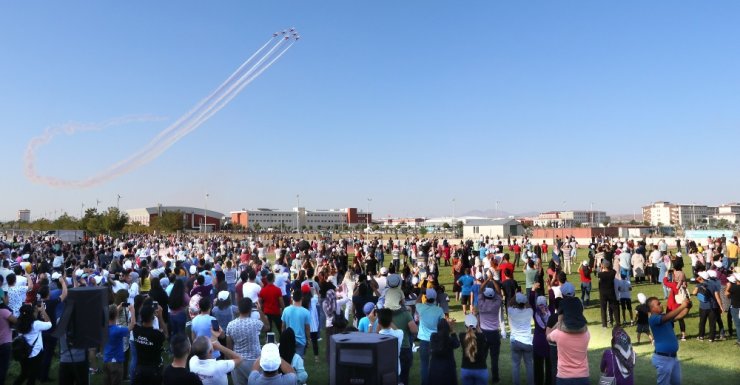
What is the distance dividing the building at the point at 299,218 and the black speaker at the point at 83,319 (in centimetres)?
14960

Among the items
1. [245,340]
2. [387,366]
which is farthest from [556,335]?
[245,340]

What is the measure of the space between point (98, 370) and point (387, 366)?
7416 millimetres

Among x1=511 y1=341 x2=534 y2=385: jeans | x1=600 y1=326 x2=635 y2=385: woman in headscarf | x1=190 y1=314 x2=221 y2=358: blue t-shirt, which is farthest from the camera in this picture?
x1=511 y1=341 x2=534 y2=385: jeans

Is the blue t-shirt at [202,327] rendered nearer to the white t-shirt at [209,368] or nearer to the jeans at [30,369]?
the white t-shirt at [209,368]

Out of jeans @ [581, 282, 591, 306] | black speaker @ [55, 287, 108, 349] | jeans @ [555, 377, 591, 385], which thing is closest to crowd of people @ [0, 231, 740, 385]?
jeans @ [555, 377, 591, 385]

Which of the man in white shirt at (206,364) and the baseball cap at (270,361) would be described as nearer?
the baseball cap at (270,361)

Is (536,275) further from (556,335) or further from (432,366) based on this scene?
(432,366)

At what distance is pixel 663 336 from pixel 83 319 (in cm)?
693

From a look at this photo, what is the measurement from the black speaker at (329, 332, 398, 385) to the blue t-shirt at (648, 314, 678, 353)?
4249mm

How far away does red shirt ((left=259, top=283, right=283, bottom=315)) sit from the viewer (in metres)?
9.31

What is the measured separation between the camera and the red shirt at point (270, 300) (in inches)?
367

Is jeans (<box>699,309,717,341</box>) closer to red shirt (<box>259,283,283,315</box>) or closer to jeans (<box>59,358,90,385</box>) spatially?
red shirt (<box>259,283,283,315</box>)

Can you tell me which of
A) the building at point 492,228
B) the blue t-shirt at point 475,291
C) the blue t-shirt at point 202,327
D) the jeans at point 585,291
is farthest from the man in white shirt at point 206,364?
the building at point 492,228

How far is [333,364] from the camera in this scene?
3887mm
